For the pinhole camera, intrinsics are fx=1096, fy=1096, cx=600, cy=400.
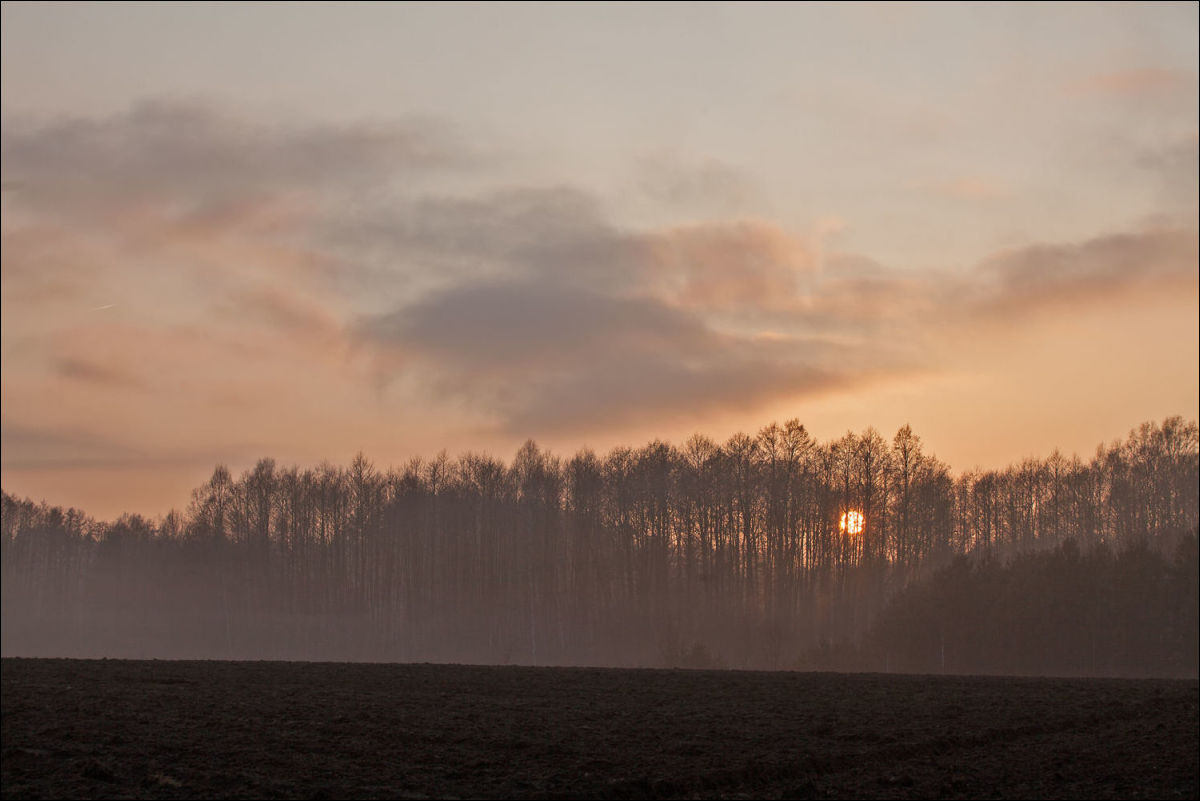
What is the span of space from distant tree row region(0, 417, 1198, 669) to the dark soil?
129ft

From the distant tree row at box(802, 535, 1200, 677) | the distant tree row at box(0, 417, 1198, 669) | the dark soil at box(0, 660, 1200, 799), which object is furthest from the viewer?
the distant tree row at box(0, 417, 1198, 669)

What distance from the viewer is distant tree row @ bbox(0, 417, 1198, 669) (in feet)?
314

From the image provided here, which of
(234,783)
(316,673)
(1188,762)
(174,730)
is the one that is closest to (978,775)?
(1188,762)

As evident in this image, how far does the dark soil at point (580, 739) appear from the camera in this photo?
2184 cm

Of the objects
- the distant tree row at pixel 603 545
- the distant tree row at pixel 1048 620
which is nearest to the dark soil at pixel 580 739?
the distant tree row at pixel 1048 620

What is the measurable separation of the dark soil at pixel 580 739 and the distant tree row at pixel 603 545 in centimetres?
3944

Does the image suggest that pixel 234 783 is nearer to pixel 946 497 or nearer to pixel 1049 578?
pixel 1049 578

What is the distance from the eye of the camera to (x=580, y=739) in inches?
1061

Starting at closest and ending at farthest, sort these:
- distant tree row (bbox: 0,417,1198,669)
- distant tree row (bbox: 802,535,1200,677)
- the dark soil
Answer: the dark soil → distant tree row (bbox: 802,535,1200,677) → distant tree row (bbox: 0,417,1198,669)

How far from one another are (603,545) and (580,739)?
7864 centimetres

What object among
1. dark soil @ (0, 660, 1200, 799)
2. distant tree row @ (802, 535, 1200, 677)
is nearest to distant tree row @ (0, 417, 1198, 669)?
distant tree row @ (802, 535, 1200, 677)

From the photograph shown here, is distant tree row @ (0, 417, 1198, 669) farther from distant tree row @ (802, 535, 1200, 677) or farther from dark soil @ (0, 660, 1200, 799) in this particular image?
dark soil @ (0, 660, 1200, 799)

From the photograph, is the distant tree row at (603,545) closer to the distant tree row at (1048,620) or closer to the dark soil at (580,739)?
the distant tree row at (1048,620)

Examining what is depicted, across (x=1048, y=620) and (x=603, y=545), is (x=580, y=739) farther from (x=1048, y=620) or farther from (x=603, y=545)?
(x=603, y=545)
